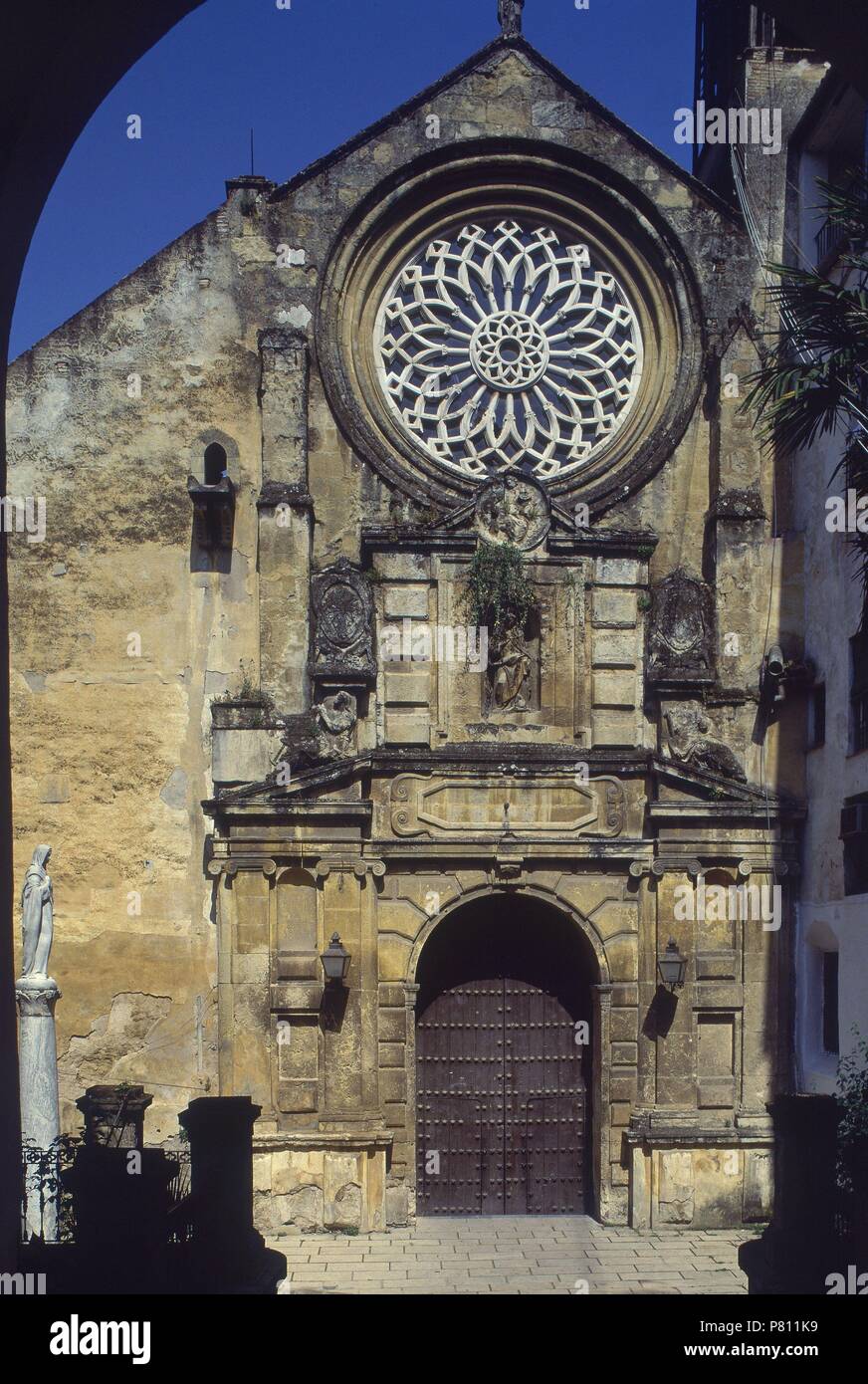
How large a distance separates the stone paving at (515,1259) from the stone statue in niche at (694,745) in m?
4.91

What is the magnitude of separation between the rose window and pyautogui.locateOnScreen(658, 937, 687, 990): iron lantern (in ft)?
18.5

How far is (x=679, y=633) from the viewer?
15.4m

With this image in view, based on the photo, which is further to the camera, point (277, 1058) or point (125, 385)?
point (125, 385)

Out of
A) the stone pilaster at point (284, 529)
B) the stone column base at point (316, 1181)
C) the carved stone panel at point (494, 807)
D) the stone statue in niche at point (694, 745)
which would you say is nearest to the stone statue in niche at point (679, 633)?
the stone statue in niche at point (694, 745)

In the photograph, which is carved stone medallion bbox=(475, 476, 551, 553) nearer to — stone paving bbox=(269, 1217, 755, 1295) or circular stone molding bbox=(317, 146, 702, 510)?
circular stone molding bbox=(317, 146, 702, 510)

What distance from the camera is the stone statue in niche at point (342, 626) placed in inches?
591

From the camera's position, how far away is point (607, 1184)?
1471 cm

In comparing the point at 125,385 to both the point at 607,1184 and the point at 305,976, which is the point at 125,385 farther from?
the point at 607,1184

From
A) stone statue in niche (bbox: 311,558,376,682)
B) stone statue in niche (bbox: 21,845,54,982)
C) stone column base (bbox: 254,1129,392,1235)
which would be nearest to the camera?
stone statue in niche (bbox: 21,845,54,982)

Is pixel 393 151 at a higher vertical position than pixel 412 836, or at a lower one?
higher

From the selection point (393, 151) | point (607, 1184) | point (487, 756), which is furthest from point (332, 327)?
point (607, 1184)

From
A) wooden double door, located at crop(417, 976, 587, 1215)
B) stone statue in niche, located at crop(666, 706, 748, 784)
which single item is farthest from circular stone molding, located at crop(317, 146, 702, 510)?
wooden double door, located at crop(417, 976, 587, 1215)

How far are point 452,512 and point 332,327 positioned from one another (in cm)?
270

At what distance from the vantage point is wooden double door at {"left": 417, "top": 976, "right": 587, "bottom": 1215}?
1515cm
